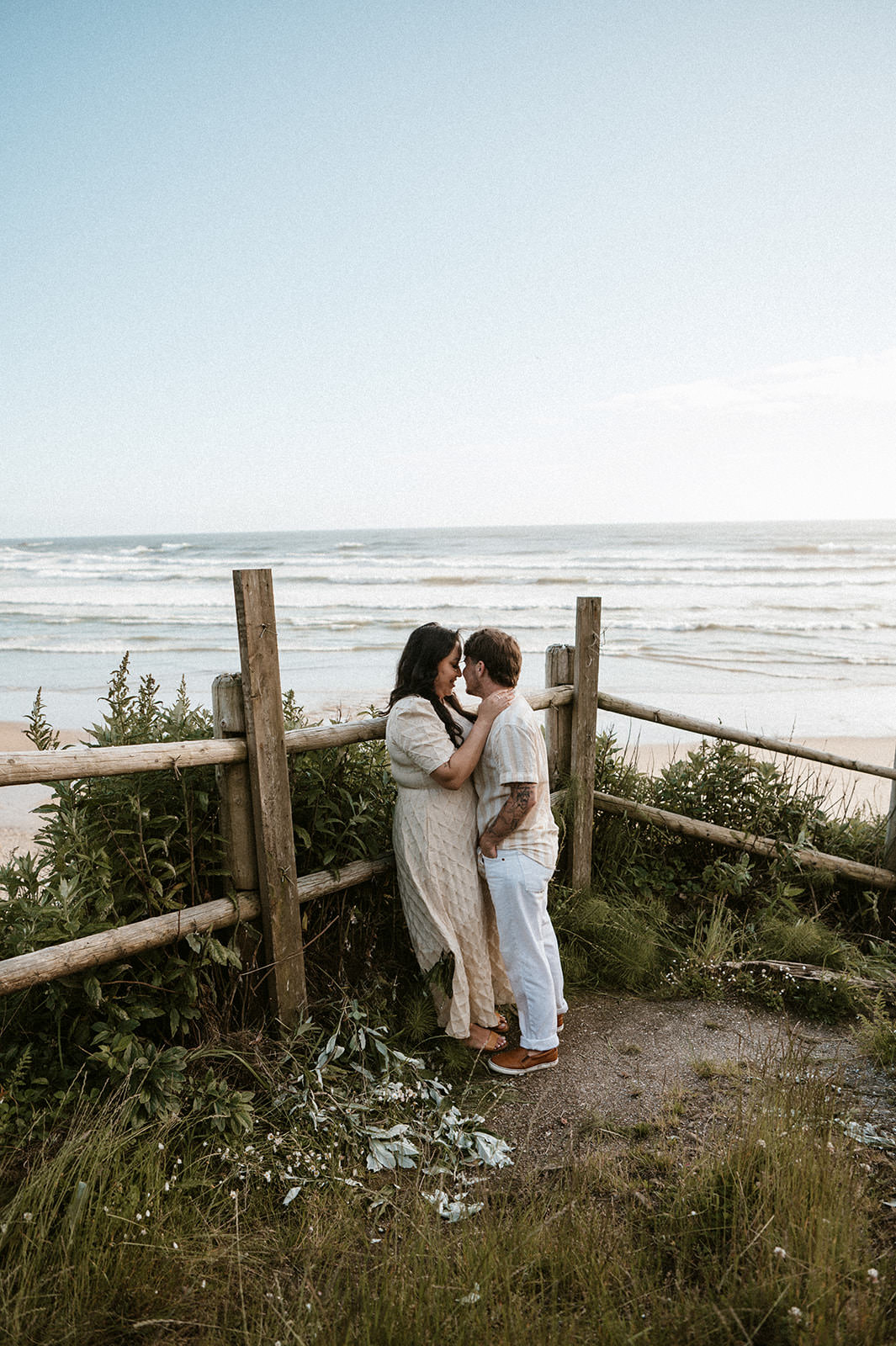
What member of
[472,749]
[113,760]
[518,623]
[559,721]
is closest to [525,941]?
[472,749]

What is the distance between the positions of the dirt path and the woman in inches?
14.1

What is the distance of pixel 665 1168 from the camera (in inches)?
108

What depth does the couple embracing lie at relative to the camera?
3.41 metres

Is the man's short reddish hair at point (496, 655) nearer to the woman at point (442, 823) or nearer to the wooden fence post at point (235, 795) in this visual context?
the woman at point (442, 823)

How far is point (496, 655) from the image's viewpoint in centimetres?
350

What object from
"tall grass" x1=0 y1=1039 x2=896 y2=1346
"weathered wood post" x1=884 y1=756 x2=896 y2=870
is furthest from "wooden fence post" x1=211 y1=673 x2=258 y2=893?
"weathered wood post" x1=884 y1=756 x2=896 y2=870

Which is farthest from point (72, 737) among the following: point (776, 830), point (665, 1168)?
point (665, 1168)

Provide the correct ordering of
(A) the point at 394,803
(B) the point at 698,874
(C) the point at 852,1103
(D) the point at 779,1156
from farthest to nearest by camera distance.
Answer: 1. (B) the point at 698,874
2. (A) the point at 394,803
3. (C) the point at 852,1103
4. (D) the point at 779,1156

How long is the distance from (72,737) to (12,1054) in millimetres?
7419

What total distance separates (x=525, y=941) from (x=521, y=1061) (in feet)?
1.63

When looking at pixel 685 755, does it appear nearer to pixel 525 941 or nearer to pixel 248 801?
pixel 525 941

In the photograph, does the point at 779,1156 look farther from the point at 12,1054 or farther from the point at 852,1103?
the point at 12,1054

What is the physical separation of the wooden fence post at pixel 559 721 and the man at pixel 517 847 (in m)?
1.17

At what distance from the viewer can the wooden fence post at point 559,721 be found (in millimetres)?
4691
